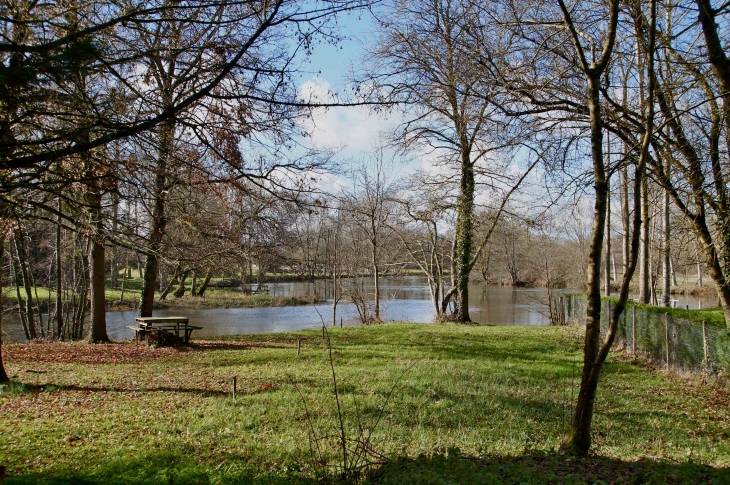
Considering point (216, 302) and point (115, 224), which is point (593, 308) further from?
point (216, 302)

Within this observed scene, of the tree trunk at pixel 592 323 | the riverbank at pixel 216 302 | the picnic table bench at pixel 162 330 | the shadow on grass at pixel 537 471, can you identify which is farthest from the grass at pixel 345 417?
the riverbank at pixel 216 302

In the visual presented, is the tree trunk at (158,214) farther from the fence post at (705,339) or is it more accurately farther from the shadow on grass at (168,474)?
the fence post at (705,339)

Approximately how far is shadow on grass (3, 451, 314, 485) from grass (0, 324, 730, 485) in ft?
0.08

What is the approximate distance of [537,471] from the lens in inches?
167

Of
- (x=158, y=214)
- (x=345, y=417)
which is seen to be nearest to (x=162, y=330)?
(x=158, y=214)

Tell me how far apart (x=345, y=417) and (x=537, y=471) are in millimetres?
3143

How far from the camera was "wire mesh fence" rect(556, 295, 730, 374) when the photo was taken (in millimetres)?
8992

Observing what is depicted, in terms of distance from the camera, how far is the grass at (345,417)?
4.54m

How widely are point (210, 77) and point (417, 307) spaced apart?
26.1 m

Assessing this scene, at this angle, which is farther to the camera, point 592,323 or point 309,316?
point 309,316

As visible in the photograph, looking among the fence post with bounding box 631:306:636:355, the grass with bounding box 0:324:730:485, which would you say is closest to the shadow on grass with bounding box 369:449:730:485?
the grass with bounding box 0:324:730:485

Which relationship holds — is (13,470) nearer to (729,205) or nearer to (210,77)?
(210,77)

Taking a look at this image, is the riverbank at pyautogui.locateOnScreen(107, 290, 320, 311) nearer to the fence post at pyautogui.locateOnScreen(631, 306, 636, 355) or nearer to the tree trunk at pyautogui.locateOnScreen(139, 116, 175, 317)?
the tree trunk at pyautogui.locateOnScreen(139, 116, 175, 317)

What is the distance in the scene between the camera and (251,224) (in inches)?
493
